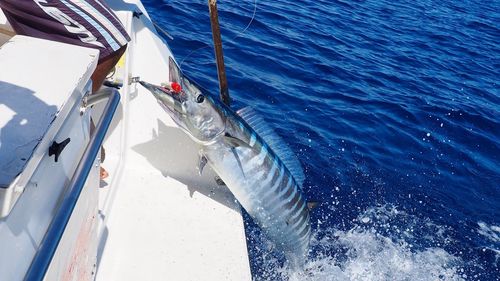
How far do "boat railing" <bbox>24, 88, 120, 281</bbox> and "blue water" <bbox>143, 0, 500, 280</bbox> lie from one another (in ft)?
6.53

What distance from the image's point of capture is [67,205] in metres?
1.48

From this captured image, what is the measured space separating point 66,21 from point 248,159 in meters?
1.23

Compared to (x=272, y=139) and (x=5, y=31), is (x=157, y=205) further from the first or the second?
(x=5, y=31)

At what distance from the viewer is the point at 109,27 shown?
2559 mm

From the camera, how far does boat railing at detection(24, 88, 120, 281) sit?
51.6 inches

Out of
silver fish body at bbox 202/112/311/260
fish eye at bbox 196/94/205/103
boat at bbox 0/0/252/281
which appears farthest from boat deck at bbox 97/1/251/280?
fish eye at bbox 196/94/205/103

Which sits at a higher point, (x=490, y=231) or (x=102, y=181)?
(x=102, y=181)

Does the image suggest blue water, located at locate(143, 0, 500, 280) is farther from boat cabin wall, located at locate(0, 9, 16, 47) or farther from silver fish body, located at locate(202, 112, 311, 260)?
boat cabin wall, located at locate(0, 9, 16, 47)

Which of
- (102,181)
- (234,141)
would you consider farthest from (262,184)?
(102,181)

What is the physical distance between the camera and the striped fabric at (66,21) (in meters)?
2.32

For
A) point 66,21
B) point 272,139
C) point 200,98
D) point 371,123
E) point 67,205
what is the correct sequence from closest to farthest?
point 67,205 → point 66,21 → point 200,98 → point 272,139 → point 371,123

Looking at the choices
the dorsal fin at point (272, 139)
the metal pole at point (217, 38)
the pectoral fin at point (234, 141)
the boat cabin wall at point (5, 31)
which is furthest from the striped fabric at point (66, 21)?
the metal pole at point (217, 38)

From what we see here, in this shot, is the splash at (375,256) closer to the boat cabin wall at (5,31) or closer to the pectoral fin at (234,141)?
the pectoral fin at (234,141)

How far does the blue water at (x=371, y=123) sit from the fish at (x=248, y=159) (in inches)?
16.6
